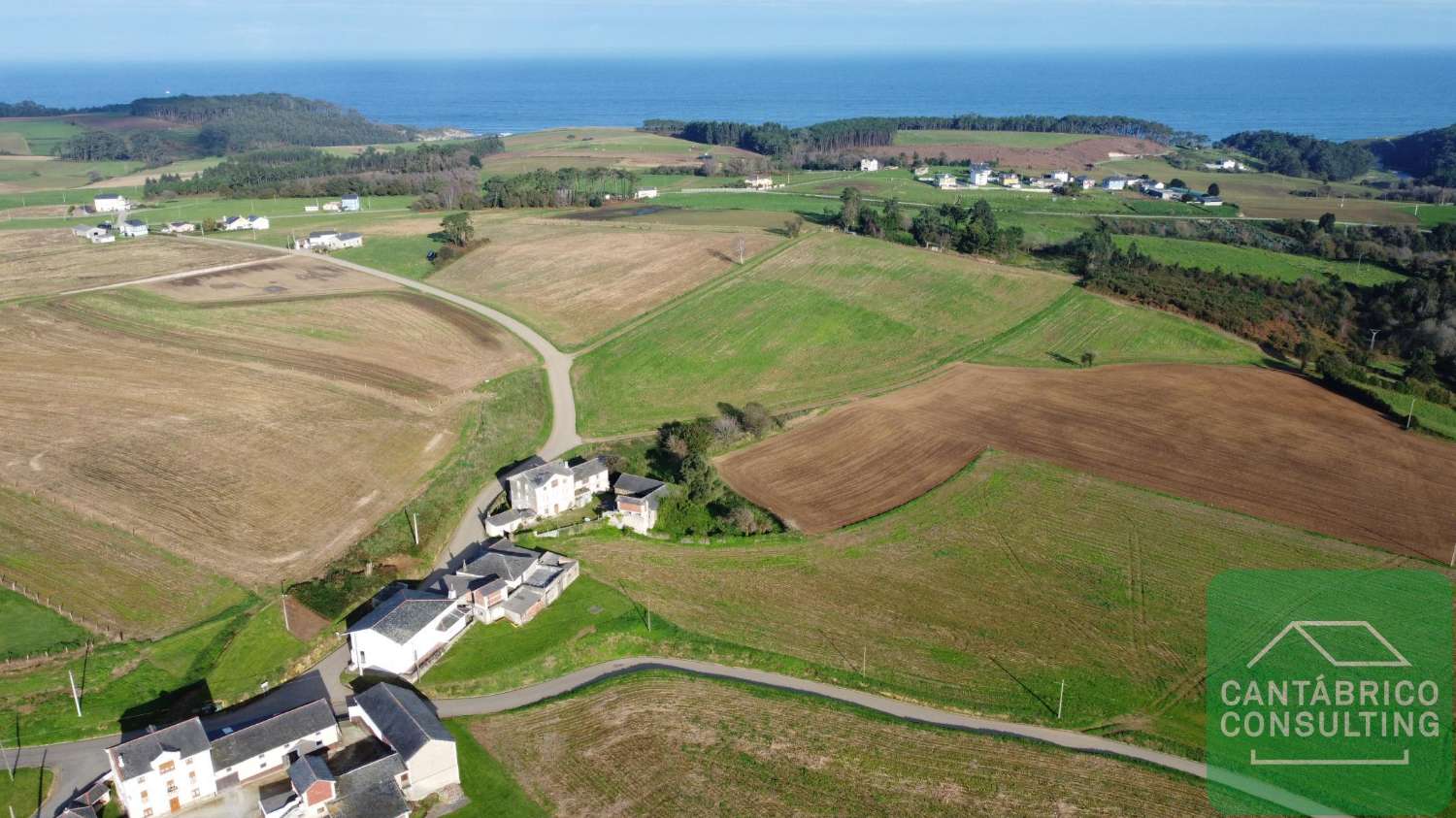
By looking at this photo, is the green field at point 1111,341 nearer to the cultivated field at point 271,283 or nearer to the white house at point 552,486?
the white house at point 552,486

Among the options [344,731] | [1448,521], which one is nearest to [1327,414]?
[1448,521]

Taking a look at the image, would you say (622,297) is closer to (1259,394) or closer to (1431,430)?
(1259,394)

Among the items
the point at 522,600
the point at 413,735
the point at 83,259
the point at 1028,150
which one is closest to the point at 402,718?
the point at 413,735

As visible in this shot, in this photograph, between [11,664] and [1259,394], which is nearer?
[11,664]

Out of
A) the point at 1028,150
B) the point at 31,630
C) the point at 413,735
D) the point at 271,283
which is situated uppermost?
the point at 1028,150

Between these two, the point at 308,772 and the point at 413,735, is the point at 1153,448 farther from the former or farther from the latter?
the point at 308,772
